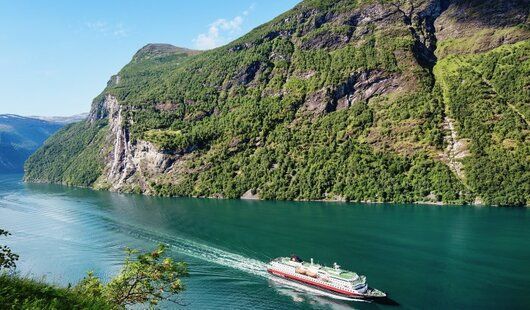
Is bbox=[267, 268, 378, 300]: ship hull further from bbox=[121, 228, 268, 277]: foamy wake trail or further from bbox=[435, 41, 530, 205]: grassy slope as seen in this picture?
bbox=[435, 41, 530, 205]: grassy slope

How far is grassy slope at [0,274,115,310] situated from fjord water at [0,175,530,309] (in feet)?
163

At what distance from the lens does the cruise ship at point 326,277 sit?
67.6m

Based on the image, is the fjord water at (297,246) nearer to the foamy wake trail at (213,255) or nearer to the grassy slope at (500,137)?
the foamy wake trail at (213,255)

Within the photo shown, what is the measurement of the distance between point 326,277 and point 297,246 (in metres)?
26.2

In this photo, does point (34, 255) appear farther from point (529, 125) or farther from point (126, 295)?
point (529, 125)

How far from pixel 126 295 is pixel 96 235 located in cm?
9934

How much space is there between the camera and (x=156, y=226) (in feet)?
411

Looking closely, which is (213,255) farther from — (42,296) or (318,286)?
(42,296)

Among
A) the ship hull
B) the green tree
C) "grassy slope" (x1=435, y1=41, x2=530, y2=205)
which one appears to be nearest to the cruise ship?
the ship hull

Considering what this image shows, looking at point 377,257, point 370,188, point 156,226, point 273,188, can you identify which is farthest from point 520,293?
point 273,188

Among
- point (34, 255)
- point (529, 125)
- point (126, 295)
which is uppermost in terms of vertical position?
point (529, 125)

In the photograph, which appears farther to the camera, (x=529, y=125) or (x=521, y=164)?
(x=529, y=125)

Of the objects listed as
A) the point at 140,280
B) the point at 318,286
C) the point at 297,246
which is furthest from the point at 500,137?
the point at 140,280

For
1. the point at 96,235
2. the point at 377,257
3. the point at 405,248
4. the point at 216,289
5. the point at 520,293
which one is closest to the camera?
the point at 520,293
